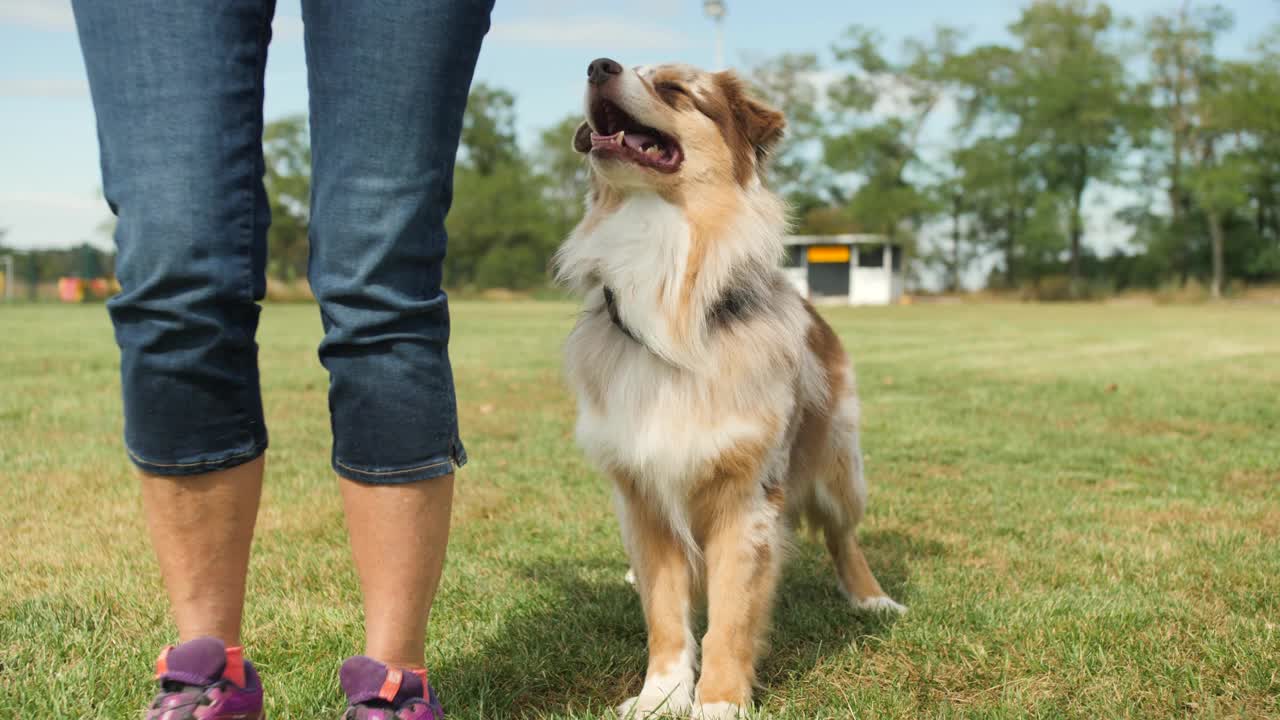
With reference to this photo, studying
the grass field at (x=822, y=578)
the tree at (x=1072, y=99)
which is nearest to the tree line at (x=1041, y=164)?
the tree at (x=1072, y=99)

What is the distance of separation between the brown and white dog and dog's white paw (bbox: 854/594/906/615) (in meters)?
0.64

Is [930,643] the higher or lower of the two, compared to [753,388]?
lower

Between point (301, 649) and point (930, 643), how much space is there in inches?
66.5

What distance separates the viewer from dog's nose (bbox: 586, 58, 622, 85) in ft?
8.74

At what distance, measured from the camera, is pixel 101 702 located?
7.38 ft

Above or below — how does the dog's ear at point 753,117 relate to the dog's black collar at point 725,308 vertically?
above

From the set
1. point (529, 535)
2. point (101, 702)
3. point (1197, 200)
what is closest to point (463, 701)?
point (101, 702)

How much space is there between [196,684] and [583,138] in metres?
1.76

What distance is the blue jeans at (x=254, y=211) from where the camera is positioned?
1.63 m

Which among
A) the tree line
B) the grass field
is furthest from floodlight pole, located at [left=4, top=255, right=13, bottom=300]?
the grass field

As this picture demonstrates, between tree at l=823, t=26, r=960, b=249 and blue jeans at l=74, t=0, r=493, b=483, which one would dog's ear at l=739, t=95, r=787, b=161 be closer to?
blue jeans at l=74, t=0, r=493, b=483

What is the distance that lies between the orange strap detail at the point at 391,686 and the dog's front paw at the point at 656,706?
70 cm

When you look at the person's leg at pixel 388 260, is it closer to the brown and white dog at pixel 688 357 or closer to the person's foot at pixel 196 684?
the person's foot at pixel 196 684

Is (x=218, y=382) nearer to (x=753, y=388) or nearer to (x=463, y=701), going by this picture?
(x=463, y=701)
